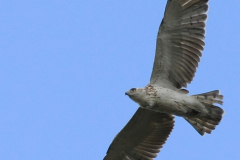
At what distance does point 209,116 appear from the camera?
1420 cm

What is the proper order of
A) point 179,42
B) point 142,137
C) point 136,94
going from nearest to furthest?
point 136,94, point 179,42, point 142,137

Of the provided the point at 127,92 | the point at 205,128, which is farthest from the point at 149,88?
the point at 205,128

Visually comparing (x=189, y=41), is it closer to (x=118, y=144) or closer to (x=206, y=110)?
(x=206, y=110)

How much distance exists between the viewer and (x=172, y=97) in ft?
45.8

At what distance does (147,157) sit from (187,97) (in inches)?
78.6

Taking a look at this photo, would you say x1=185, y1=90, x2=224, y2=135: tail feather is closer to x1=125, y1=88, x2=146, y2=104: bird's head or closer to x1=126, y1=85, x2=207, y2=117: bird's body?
x1=126, y1=85, x2=207, y2=117: bird's body

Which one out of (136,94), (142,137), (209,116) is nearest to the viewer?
(136,94)

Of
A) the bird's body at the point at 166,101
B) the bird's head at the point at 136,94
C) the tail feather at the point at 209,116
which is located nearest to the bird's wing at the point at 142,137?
the tail feather at the point at 209,116

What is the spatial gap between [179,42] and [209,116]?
5.46 feet

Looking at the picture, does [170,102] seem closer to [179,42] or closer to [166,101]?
[166,101]

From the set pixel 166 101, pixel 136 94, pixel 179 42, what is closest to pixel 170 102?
pixel 166 101

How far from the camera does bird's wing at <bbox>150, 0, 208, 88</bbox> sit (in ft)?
45.4

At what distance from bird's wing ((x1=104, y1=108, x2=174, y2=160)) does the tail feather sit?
67 centimetres

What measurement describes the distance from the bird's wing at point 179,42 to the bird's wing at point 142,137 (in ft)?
3.54
